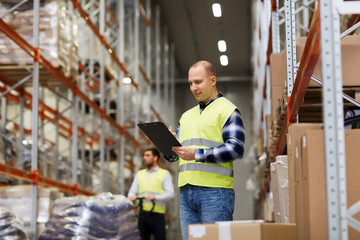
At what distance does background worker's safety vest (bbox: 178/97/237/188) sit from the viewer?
13.5ft

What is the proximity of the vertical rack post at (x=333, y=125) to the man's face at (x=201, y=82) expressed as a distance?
1387 mm

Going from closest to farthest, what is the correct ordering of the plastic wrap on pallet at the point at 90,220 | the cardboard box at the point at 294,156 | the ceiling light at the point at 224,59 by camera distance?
the cardboard box at the point at 294,156
the plastic wrap on pallet at the point at 90,220
the ceiling light at the point at 224,59

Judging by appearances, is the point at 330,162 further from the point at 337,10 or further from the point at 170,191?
the point at 170,191

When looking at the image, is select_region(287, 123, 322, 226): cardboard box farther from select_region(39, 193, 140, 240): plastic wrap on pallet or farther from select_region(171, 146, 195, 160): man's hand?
select_region(39, 193, 140, 240): plastic wrap on pallet

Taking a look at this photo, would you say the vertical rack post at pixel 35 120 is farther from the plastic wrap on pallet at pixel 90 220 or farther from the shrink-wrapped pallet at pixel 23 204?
the plastic wrap on pallet at pixel 90 220

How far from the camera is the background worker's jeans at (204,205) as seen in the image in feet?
13.2

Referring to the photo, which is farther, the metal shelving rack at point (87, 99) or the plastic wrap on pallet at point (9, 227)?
the metal shelving rack at point (87, 99)

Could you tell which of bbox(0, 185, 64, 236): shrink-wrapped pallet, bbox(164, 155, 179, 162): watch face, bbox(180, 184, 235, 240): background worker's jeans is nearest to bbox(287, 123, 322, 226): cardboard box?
bbox(180, 184, 235, 240): background worker's jeans

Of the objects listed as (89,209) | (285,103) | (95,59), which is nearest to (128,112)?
(95,59)

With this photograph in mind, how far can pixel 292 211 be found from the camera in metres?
3.88

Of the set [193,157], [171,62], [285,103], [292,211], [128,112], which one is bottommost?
[292,211]

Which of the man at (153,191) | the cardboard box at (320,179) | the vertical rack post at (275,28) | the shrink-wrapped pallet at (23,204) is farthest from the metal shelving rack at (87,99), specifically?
the cardboard box at (320,179)

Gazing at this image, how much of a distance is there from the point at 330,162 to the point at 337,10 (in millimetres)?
710

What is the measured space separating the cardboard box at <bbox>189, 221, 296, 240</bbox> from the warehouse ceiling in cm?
1392
